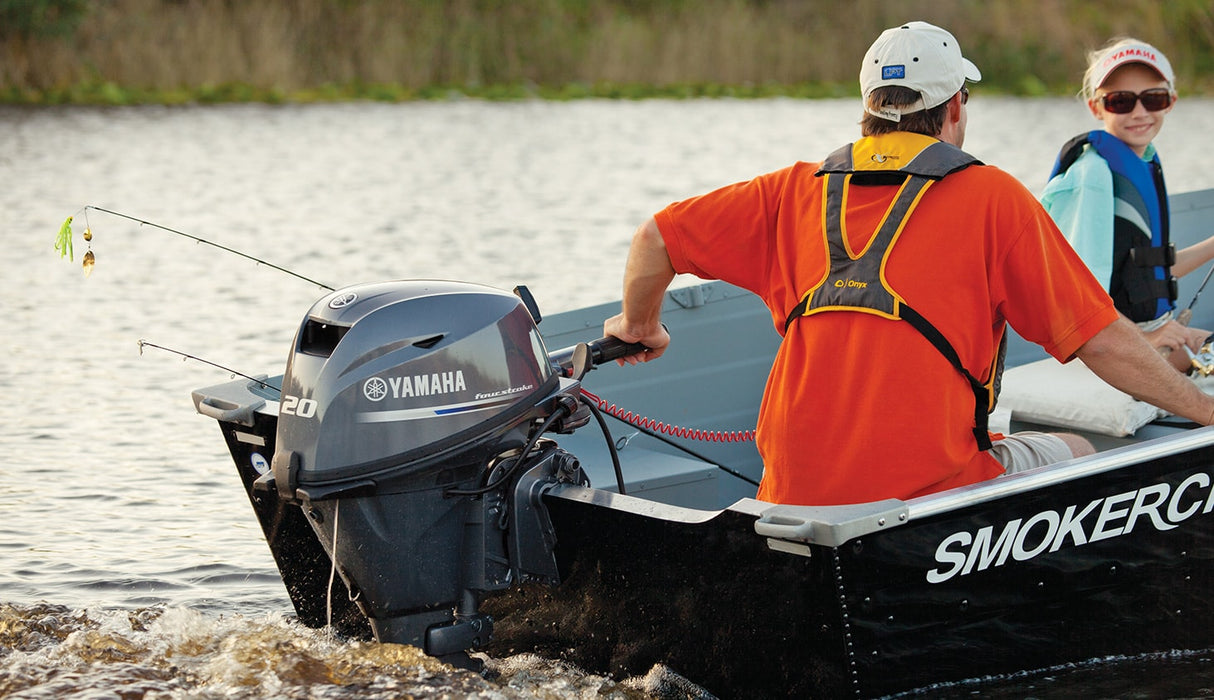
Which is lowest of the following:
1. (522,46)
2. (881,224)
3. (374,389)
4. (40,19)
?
(374,389)

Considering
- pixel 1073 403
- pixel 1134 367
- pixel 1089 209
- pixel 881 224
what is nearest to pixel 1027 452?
pixel 1134 367

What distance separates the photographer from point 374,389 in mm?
2412

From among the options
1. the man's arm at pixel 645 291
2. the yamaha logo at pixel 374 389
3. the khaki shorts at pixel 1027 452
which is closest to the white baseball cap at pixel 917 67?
the man's arm at pixel 645 291

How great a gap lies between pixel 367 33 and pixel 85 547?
19436mm

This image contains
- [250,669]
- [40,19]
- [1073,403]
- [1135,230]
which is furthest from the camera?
[40,19]

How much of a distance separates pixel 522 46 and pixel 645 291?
71.8 feet

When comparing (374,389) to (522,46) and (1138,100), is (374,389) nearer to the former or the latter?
(1138,100)

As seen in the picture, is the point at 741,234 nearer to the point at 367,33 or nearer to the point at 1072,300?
the point at 1072,300

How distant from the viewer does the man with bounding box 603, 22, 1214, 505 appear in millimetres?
2395

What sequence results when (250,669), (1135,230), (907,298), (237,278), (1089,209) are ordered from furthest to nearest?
(237,278) → (1135,230) → (1089,209) → (250,669) → (907,298)

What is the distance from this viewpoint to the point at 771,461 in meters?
2.57

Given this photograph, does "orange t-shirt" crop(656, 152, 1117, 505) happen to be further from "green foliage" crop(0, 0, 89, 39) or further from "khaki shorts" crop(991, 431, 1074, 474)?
"green foliage" crop(0, 0, 89, 39)

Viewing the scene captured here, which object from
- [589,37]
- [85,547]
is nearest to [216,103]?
[589,37]

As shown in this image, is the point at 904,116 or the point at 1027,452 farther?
the point at 1027,452
